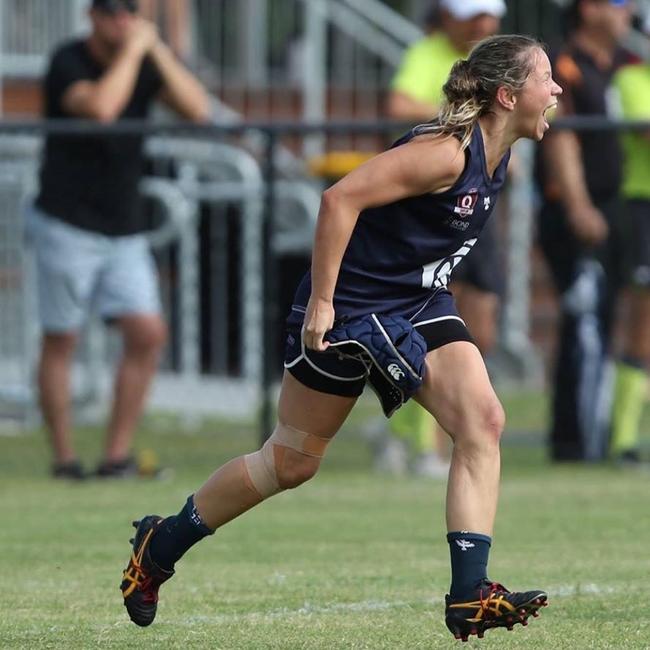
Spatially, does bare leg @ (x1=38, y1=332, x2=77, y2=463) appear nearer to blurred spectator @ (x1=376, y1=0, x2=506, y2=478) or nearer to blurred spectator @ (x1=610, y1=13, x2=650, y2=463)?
blurred spectator @ (x1=376, y1=0, x2=506, y2=478)

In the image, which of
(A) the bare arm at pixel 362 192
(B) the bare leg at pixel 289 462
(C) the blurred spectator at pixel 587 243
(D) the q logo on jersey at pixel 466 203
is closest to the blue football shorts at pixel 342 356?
(B) the bare leg at pixel 289 462

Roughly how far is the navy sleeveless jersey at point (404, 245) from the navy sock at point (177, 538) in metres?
0.79

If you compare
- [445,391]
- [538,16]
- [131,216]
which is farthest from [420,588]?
[538,16]

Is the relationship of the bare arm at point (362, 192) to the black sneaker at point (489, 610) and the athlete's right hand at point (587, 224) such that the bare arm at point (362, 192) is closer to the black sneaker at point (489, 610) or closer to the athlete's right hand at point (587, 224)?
Answer: the black sneaker at point (489, 610)

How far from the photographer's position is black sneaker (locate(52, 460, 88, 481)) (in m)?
9.66

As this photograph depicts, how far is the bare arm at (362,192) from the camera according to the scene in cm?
506

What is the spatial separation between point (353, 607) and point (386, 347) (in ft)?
3.41

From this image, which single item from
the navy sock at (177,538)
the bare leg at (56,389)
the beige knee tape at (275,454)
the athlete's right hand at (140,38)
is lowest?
the bare leg at (56,389)

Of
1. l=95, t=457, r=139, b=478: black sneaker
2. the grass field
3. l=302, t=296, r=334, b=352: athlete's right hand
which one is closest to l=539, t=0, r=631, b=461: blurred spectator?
the grass field

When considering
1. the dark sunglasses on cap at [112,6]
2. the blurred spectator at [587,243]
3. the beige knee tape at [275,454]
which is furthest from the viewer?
the blurred spectator at [587,243]

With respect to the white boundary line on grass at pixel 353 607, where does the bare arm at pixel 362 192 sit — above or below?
above

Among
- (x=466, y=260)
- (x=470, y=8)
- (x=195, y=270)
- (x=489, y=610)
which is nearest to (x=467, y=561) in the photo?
(x=489, y=610)

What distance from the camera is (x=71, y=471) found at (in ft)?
Answer: 31.8

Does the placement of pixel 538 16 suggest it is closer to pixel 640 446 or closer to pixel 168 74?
pixel 640 446
